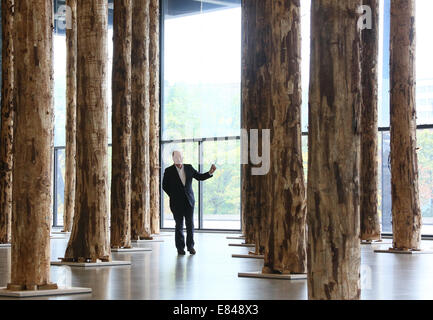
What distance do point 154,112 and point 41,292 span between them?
1312cm

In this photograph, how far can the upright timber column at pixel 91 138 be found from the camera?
11539 mm

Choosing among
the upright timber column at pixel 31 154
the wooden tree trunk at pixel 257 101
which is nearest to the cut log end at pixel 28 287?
the upright timber column at pixel 31 154

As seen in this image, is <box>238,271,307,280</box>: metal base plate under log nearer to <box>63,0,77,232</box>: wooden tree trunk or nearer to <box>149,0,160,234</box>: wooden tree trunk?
<box>149,0,160,234</box>: wooden tree trunk

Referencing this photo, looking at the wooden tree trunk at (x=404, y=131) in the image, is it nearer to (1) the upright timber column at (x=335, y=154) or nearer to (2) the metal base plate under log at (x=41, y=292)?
(2) the metal base plate under log at (x=41, y=292)

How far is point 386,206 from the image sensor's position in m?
21.0

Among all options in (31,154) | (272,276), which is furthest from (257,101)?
(31,154)

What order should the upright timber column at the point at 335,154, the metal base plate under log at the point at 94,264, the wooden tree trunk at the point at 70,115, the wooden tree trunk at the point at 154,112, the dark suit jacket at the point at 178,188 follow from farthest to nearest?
the wooden tree trunk at the point at 70,115
the wooden tree trunk at the point at 154,112
the dark suit jacket at the point at 178,188
the metal base plate under log at the point at 94,264
the upright timber column at the point at 335,154

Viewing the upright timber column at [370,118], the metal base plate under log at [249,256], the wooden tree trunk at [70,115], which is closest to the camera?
the metal base plate under log at [249,256]

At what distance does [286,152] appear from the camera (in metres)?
10.0

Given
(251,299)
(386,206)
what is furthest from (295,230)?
(386,206)

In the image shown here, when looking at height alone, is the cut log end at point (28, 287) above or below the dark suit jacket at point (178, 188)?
below

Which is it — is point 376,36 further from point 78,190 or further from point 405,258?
point 78,190

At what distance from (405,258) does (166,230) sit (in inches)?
483

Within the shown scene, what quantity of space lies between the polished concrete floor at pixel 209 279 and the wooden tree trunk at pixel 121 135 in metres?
0.69
